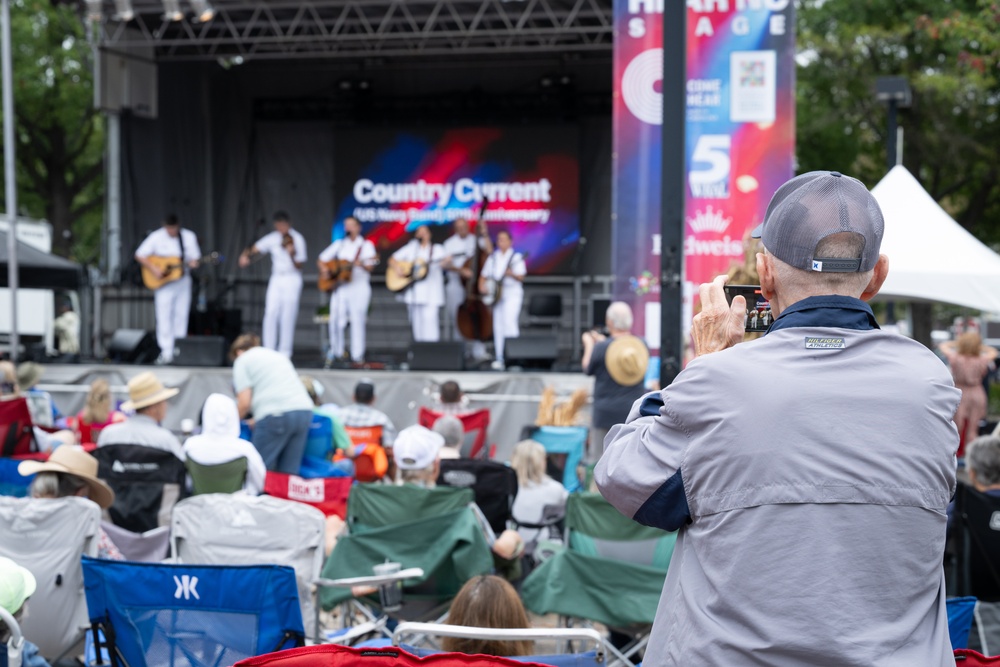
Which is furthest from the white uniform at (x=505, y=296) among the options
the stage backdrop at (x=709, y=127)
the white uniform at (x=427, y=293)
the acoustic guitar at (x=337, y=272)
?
the stage backdrop at (x=709, y=127)

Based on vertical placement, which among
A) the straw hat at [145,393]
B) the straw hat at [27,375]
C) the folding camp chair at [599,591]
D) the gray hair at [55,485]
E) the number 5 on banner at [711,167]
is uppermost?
the number 5 on banner at [711,167]

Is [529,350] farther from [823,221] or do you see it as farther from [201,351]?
[823,221]

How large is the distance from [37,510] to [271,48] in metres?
12.6

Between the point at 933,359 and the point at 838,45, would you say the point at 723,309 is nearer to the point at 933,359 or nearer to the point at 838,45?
the point at 933,359

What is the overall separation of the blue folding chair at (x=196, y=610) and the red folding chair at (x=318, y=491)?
207cm

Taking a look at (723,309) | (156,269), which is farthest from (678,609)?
(156,269)

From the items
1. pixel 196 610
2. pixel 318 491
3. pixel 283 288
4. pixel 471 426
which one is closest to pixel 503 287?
pixel 283 288

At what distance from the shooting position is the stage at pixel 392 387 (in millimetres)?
10539

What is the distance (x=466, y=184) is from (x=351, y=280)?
3.21m

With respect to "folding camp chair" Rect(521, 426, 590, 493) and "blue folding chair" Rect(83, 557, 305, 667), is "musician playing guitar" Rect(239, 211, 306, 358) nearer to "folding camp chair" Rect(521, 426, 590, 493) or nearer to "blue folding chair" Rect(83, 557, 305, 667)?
"folding camp chair" Rect(521, 426, 590, 493)

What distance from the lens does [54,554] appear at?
424cm

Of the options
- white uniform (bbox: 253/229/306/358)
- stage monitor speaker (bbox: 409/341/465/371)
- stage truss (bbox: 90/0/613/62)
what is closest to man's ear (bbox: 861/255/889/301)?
stage monitor speaker (bbox: 409/341/465/371)

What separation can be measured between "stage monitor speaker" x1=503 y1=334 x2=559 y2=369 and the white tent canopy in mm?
5664

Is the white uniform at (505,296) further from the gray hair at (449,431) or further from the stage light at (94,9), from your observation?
the gray hair at (449,431)
